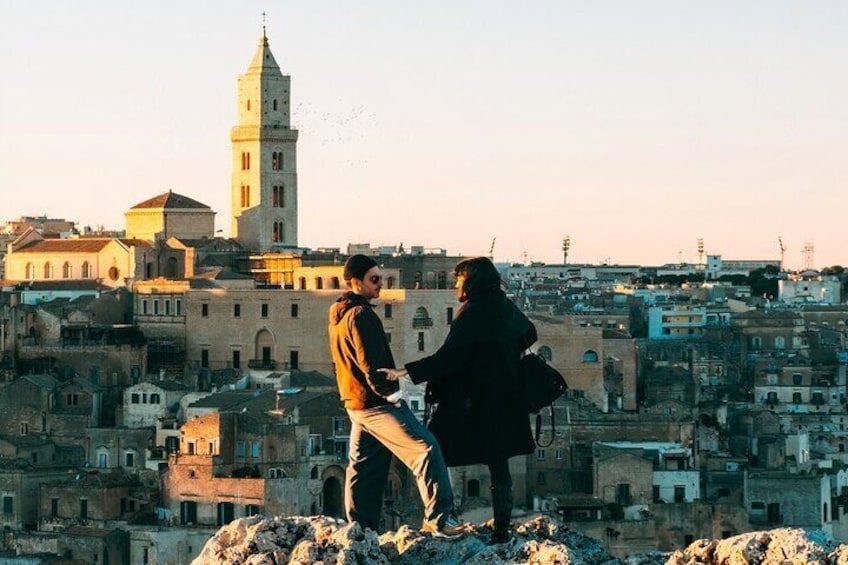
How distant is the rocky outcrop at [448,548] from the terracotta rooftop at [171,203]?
5102 centimetres

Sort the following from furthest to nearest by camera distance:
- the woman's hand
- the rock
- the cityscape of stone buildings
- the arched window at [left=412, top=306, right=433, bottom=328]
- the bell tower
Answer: the bell tower, the arched window at [left=412, top=306, right=433, bottom=328], the cityscape of stone buildings, the woman's hand, the rock

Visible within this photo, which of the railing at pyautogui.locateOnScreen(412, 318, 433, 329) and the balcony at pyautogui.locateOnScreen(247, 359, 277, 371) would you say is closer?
the railing at pyautogui.locateOnScreen(412, 318, 433, 329)

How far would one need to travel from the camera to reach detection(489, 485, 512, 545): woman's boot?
32.4 ft

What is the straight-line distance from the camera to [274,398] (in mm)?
44500

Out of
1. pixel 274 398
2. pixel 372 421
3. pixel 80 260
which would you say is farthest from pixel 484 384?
pixel 80 260

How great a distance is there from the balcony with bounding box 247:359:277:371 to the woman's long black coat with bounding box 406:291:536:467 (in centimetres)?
4048

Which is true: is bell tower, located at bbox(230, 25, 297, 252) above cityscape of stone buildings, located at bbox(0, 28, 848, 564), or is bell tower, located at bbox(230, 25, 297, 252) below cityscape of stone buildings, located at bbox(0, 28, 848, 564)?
above

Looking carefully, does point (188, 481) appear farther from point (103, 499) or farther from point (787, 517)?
point (787, 517)

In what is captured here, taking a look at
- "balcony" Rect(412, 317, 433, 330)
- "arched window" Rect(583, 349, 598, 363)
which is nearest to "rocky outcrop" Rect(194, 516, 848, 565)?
"balcony" Rect(412, 317, 433, 330)

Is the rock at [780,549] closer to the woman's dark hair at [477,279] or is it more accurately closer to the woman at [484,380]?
the woman at [484,380]

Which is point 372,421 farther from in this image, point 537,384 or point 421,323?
point 421,323

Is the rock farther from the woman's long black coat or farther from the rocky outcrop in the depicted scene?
the woman's long black coat

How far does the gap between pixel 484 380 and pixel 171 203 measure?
5072 cm

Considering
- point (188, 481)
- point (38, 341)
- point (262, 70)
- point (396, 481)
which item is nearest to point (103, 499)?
point (188, 481)
